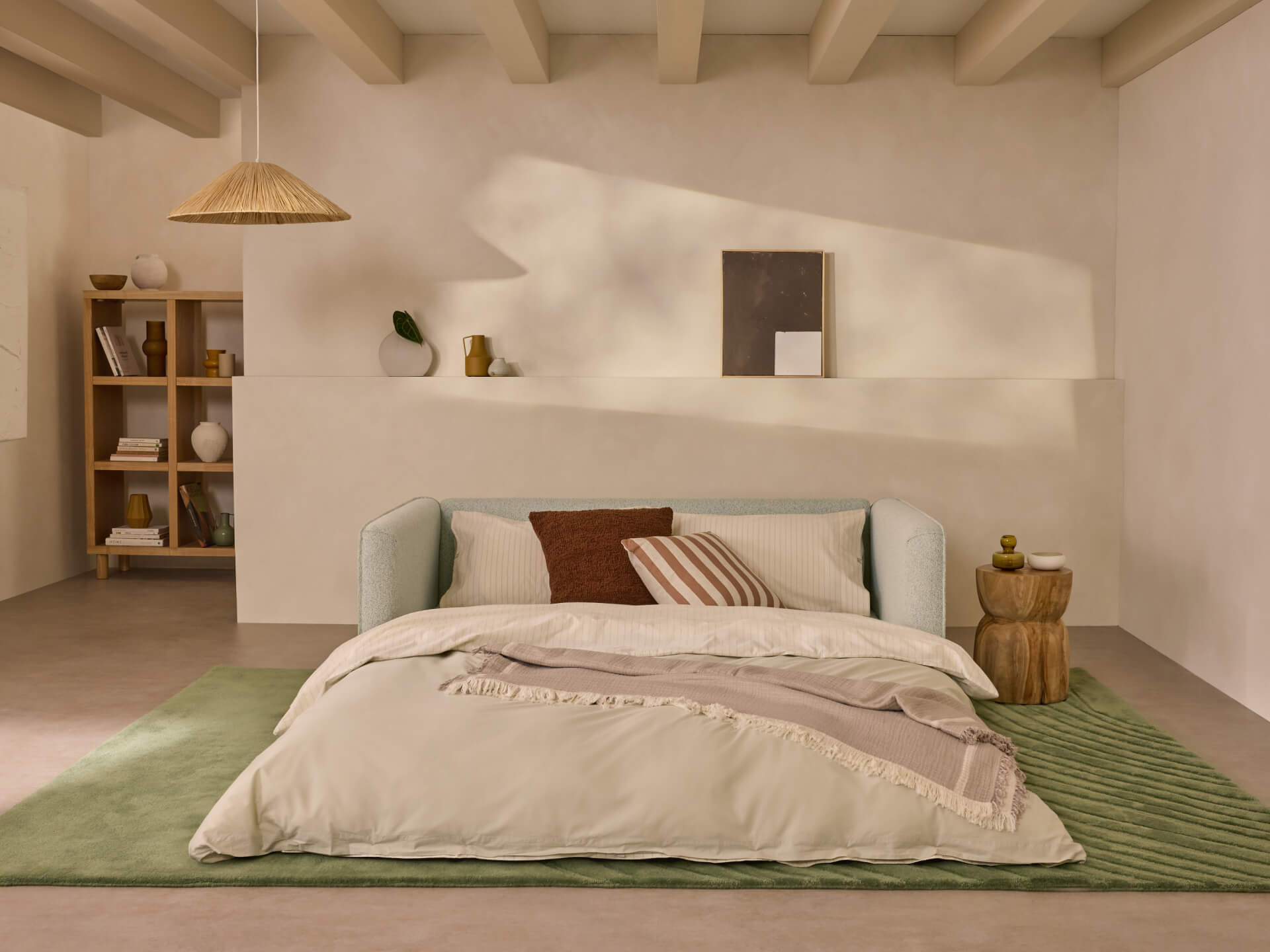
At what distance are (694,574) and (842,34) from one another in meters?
2.32

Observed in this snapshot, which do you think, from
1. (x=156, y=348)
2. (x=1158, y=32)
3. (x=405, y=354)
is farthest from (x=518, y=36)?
(x=156, y=348)

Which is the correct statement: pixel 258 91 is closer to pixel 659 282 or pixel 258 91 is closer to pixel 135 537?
pixel 659 282

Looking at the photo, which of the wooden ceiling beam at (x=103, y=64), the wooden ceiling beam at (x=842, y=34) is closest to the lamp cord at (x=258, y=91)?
the wooden ceiling beam at (x=103, y=64)

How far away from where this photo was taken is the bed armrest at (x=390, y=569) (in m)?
3.68

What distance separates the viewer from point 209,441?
638 centimetres

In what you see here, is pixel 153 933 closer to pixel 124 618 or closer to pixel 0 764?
pixel 0 764

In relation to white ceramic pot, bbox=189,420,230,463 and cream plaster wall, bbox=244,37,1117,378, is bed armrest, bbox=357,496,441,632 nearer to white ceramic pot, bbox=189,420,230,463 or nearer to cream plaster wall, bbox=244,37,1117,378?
cream plaster wall, bbox=244,37,1117,378

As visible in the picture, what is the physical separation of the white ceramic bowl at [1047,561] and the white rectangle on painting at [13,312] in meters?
4.30

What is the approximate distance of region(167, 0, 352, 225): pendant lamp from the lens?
162 inches

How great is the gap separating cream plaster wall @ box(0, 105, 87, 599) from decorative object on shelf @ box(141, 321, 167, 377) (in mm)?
496

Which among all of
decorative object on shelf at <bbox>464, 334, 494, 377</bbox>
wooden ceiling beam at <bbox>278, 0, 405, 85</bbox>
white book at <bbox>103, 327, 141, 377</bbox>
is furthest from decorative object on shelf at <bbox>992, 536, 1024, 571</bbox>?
white book at <bbox>103, 327, 141, 377</bbox>

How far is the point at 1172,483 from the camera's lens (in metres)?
4.65

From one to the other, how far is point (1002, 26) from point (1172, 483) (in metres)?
1.99

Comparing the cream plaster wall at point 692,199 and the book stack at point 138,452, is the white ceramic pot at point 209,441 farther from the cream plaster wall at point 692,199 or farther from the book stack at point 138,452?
the cream plaster wall at point 692,199
